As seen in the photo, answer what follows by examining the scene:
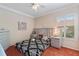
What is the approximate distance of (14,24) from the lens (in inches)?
60.5

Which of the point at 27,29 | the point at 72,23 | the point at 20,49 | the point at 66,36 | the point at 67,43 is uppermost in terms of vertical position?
the point at 72,23

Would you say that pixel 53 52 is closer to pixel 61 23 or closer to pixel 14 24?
pixel 61 23

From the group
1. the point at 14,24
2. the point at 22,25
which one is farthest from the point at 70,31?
the point at 14,24

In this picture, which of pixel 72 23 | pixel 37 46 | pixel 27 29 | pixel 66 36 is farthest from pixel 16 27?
pixel 72 23

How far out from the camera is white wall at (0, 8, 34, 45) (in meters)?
1.52

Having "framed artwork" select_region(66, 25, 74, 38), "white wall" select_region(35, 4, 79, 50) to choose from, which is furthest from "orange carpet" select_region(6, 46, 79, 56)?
"framed artwork" select_region(66, 25, 74, 38)

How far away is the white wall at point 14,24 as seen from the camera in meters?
1.52

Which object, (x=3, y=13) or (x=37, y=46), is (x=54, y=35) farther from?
(x=3, y=13)

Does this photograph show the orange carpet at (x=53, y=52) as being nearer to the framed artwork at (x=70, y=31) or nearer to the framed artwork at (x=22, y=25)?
the framed artwork at (x=70, y=31)

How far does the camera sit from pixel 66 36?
147 cm

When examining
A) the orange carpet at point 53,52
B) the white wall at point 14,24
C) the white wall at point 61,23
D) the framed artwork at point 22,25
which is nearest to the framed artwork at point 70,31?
the white wall at point 61,23

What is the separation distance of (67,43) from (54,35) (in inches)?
10.6

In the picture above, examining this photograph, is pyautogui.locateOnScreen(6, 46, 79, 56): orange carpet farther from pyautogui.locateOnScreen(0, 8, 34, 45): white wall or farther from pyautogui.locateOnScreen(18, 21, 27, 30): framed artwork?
pyautogui.locateOnScreen(18, 21, 27, 30): framed artwork

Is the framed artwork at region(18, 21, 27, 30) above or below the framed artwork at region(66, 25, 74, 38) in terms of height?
above
